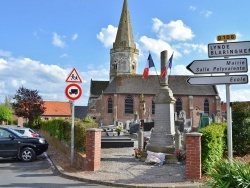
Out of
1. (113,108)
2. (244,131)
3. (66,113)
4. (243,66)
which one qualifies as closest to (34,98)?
(113,108)

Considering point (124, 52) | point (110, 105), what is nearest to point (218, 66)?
point (110, 105)

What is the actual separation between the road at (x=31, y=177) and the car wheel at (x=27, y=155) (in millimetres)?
424

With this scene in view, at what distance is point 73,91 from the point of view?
10.9 m

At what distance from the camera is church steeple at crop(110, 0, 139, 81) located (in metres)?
65.7

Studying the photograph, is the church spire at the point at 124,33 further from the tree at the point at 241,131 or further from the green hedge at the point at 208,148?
the green hedge at the point at 208,148

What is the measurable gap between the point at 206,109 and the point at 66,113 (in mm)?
32844

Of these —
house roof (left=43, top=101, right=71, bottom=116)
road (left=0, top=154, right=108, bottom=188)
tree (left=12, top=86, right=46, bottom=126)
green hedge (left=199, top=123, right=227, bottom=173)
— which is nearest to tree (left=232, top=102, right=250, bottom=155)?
green hedge (left=199, top=123, right=227, bottom=173)

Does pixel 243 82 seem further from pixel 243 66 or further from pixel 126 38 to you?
pixel 126 38

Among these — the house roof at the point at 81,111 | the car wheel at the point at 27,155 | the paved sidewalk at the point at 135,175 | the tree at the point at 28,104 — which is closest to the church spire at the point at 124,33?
the house roof at the point at 81,111

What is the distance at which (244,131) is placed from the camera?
11.3m

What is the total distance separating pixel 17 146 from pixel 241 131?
8.83 meters

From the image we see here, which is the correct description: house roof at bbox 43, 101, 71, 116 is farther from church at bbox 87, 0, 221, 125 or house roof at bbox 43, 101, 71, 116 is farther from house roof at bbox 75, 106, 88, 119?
church at bbox 87, 0, 221, 125

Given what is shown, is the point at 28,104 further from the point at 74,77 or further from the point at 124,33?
the point at 124,33

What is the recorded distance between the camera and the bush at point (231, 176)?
4.67m
